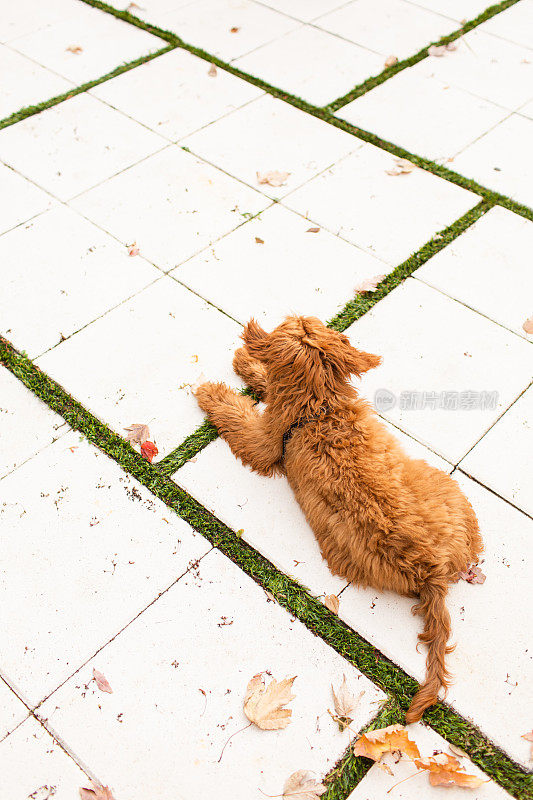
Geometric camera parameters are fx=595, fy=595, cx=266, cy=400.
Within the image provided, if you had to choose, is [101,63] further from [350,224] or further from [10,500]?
[10,500]

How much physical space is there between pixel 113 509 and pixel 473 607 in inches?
77.0

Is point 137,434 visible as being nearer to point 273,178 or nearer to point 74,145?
point 273,178

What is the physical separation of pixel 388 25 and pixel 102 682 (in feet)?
23.2

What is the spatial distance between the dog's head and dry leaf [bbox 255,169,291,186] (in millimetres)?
2700

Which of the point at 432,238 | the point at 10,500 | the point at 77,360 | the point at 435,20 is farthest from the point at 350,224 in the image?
the point at 435,20

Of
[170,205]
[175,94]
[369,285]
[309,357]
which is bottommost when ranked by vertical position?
[369,285]

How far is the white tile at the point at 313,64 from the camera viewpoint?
19.4 ft

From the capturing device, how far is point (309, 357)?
264 cm

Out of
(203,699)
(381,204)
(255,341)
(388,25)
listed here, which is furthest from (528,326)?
(388,25)

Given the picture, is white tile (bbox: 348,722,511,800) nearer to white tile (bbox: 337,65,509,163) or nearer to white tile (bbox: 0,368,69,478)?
white tile (bbox: 0,368,69,478)

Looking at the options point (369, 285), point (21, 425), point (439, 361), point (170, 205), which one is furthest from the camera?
point (170, 205)

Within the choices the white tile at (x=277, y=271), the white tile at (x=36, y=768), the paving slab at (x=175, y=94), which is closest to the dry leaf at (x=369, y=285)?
the white tile at (x=277, y=271)

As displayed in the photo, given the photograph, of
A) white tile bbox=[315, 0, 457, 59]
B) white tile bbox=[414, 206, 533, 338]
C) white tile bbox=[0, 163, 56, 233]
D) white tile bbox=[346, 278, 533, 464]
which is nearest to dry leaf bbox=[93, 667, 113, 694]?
white tile bbox=[346, 278, 533, 464]

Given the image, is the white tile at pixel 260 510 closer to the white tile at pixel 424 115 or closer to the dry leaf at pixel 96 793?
the dry leaf at pixel 96 793
